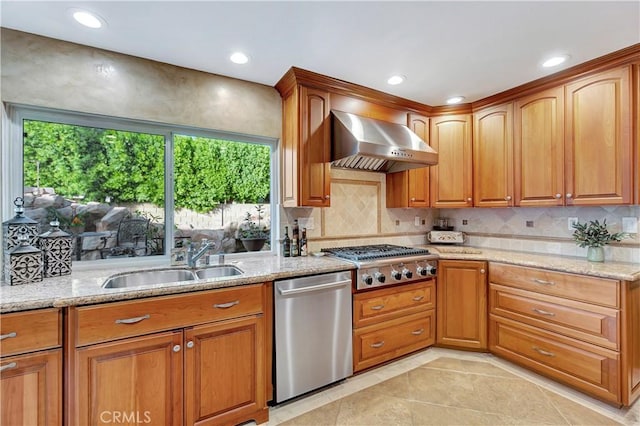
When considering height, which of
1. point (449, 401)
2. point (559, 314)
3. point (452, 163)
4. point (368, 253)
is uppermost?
point (452, 163)

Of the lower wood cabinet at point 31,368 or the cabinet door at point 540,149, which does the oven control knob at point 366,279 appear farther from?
the lower wood cabinet at point 31,368

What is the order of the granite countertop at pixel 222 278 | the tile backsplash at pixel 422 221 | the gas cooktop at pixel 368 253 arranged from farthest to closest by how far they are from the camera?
the tile backsplash at pixel 422 221, the gas cooktop at pixel 368 253, the granite countertop at pixel 222 278

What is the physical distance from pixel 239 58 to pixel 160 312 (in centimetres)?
184

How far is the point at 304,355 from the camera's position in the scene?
202cm

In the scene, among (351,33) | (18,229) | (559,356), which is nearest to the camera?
(18,229)

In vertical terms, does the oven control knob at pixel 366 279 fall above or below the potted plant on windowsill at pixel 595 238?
below

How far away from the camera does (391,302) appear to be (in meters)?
2.43

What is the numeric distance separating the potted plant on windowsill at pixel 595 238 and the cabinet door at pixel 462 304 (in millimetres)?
756

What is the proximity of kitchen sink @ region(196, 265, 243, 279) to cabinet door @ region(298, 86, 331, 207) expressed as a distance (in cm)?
77

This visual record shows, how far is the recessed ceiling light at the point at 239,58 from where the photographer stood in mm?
2084

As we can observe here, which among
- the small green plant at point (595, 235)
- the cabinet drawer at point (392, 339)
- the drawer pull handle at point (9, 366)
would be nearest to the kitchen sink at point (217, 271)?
the drawer pull handle at point (9, 366)

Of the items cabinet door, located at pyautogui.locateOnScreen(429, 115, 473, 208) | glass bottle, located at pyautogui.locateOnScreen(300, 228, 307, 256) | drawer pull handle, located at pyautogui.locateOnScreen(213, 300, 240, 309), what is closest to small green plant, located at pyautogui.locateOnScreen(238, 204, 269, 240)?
glass bottle, located at pyautogui.locateOnScreen(300, 228, 307, 256)

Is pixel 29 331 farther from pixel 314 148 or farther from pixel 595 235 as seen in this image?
pixel 595 235

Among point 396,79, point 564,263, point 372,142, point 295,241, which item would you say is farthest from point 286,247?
point 564,263
